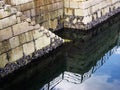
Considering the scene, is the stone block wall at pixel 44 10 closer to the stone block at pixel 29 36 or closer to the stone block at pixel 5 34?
the stone block at pixel 29 36

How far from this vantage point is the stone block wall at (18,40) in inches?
322

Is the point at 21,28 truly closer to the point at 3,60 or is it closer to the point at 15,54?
the point at 15,54

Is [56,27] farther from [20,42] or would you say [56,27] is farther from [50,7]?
[20,42]

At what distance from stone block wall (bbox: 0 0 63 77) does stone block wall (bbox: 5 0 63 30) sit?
1403mm

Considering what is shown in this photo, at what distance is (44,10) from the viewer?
38.2 ft

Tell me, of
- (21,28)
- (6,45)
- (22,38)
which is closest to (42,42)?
(22,38)

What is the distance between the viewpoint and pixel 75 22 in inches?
505

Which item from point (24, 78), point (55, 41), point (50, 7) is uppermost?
point (50, 7)

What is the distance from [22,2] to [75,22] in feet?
11.2

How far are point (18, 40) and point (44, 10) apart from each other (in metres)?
3.33

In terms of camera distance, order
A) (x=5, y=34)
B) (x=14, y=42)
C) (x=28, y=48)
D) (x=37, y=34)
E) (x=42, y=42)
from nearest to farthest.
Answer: (x=5, y=34) < (x=14, y=42) < (x=28, y=48) < (x=37, y=34) < (x=42, y=42)

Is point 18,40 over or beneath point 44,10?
beneath

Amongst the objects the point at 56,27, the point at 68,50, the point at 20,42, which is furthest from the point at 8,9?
the point at 56,27

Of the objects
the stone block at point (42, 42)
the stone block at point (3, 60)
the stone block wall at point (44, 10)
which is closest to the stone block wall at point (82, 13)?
the stone block wall at point (44, 10)
